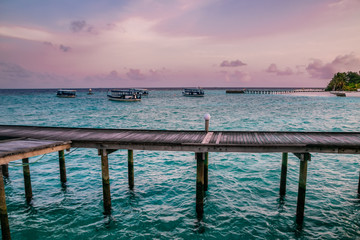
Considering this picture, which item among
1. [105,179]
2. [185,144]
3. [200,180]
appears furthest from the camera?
[105,179]

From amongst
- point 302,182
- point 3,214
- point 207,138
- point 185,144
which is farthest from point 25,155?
point 302,182

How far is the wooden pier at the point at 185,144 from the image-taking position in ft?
28.6

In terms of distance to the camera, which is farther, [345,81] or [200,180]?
[345,81]

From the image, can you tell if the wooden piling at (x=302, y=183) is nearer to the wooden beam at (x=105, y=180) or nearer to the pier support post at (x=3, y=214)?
the wooden beam at (x=105, y=180)

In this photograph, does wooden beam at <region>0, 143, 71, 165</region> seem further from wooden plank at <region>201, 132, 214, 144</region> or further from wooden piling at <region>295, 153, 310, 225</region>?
wooden piling at <region>295, 153, 310, 225</region>

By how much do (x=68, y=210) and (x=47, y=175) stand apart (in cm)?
562

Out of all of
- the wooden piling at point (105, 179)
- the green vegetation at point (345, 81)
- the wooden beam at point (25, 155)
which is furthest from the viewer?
the green vegetation at point (345, 81)

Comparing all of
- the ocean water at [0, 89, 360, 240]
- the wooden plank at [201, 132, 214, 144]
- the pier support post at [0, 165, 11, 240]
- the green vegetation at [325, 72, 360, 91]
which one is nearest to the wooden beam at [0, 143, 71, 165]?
the ocean water at [0, 89, 360, 240]

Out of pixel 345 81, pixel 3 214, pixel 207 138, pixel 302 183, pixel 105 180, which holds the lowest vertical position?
pixel 3 214

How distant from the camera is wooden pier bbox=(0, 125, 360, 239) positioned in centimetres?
872

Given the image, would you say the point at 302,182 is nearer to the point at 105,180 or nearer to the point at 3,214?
the point at 105,180

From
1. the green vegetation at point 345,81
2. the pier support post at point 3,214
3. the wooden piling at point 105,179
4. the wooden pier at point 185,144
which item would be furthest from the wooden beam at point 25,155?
the green vegetation at point 345,81

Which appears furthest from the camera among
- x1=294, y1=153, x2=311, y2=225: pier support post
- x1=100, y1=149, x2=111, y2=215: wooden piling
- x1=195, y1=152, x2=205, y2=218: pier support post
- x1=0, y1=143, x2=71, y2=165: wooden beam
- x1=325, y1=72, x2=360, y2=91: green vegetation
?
x1=325, y1=72, x2=360, y2=91: green vegetation

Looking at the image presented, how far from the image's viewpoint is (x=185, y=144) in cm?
917
